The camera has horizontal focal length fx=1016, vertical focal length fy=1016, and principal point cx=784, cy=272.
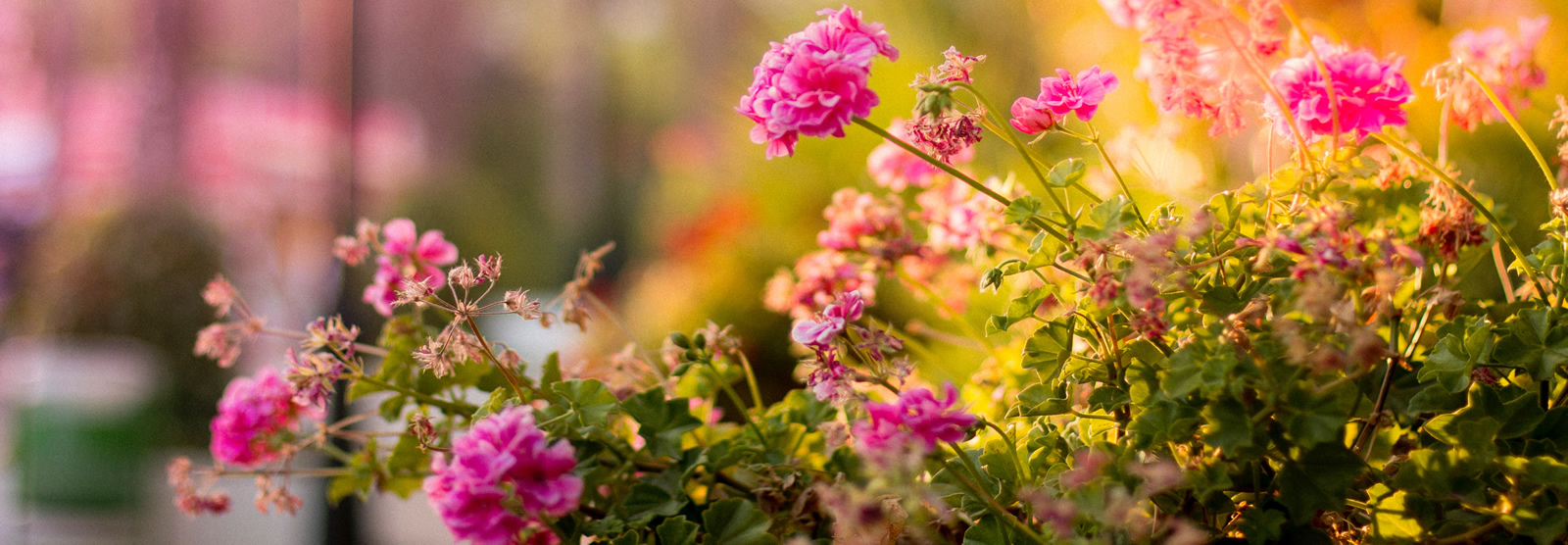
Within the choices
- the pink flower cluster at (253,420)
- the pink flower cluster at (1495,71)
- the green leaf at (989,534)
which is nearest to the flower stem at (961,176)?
the green leaf at (989,534)

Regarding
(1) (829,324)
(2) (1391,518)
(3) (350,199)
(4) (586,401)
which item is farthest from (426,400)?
(3) (350,199)

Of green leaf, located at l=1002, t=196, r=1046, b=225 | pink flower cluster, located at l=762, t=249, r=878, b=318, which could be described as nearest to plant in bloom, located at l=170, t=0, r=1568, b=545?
green leaf, located at l=1002, t=196, r=1046, b=225

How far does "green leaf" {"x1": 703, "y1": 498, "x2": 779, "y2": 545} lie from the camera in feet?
1.49

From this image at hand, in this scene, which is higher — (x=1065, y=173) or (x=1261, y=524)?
(x=1065, y=173)

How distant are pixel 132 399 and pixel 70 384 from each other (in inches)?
4.2

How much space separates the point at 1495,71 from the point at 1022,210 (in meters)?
0.35

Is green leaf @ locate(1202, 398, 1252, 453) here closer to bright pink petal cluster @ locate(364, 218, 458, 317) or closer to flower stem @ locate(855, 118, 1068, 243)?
flower stem @ locate(855, 118, 1068, 243)

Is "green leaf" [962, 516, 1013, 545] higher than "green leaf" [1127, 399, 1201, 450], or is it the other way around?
"green leaf" [1127, 399, 1201, 450]

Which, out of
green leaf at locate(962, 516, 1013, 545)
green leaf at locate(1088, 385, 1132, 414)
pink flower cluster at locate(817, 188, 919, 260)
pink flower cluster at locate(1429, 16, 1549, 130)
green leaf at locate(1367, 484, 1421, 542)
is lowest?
green leaf at locate(962, 516, 1013, 545)

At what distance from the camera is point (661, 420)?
503 mm

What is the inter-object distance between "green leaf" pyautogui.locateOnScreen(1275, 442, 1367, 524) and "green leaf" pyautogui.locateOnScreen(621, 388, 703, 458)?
27cm

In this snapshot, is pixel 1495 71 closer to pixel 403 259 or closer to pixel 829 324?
pixel 829 324

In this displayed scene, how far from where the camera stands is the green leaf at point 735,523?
45cm

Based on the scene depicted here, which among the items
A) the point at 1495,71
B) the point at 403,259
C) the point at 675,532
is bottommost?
the point at 675,532
